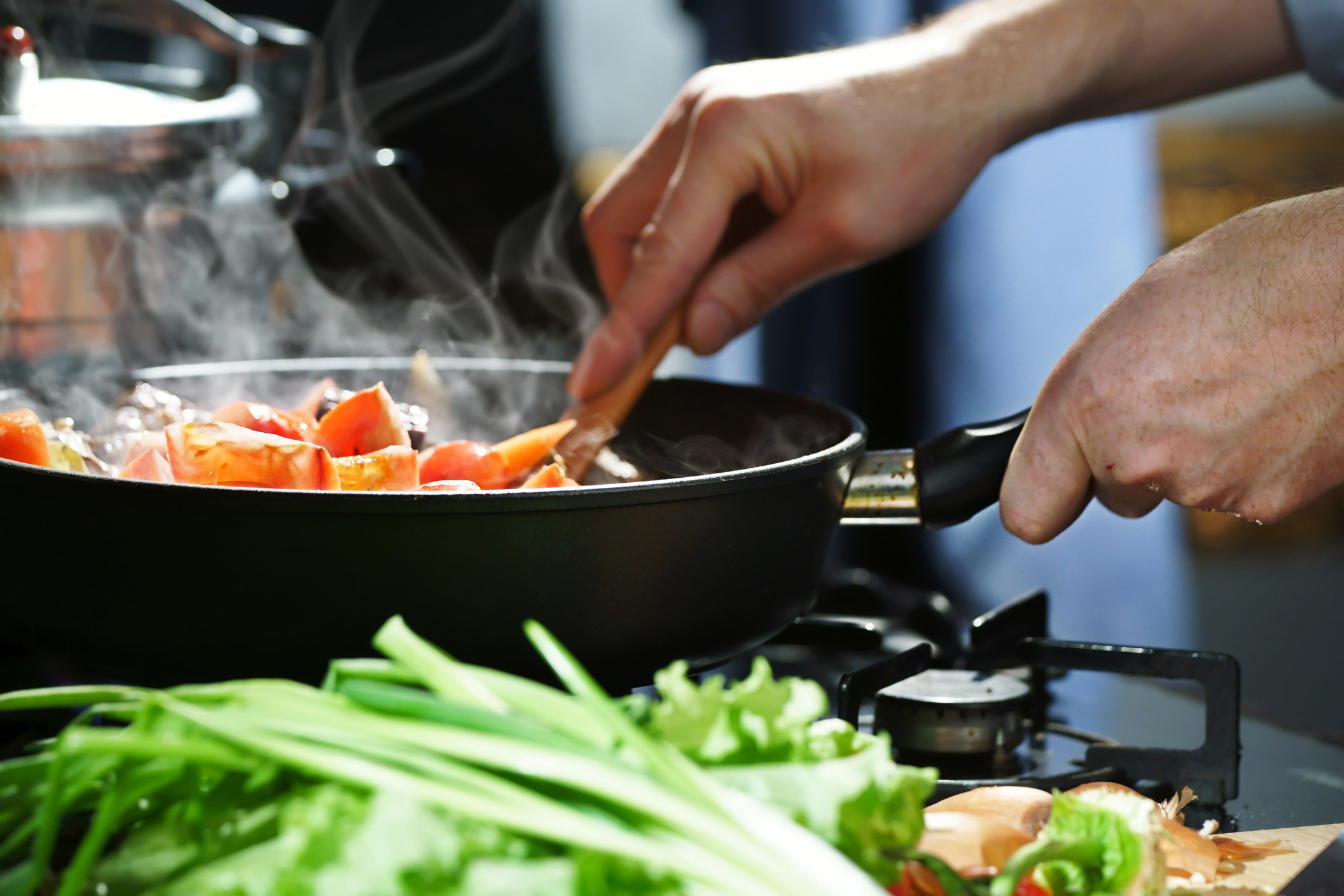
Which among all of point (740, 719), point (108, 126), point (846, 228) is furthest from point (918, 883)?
point (108, 126)

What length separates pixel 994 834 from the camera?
554 mm

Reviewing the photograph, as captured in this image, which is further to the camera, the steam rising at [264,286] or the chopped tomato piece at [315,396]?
the steam rising at [264,286]

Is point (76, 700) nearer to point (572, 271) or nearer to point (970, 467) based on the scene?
point (970, 467)

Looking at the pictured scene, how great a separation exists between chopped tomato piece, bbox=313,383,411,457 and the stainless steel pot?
468 mm

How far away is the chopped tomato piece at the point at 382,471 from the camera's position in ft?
2.50

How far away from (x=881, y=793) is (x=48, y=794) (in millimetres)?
310

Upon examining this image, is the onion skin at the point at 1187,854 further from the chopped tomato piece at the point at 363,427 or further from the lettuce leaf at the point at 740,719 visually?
the chopped tomato piece at the point at 363,427

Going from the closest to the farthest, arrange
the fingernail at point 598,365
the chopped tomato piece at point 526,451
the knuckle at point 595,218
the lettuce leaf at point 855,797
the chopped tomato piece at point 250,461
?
the lettuce leaf at point 855,797, the chopped tomato piece at point 250,461, the chopped tomato piece at point 526,451, the fingernail at point 598,365, the knuckle at point 595,218

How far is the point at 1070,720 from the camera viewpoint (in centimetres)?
96

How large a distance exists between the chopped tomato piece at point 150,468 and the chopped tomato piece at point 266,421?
0.07 meters

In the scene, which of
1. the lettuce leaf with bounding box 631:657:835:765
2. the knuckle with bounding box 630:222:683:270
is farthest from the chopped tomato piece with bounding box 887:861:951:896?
the knuckle with bounding box 630:222:683:270

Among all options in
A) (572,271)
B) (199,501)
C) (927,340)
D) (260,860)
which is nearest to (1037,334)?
(927,340)

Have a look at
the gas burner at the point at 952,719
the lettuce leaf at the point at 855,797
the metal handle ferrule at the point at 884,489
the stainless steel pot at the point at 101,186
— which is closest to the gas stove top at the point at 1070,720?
the gas burner at the point at 952,719

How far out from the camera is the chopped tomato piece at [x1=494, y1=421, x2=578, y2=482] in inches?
37.2
